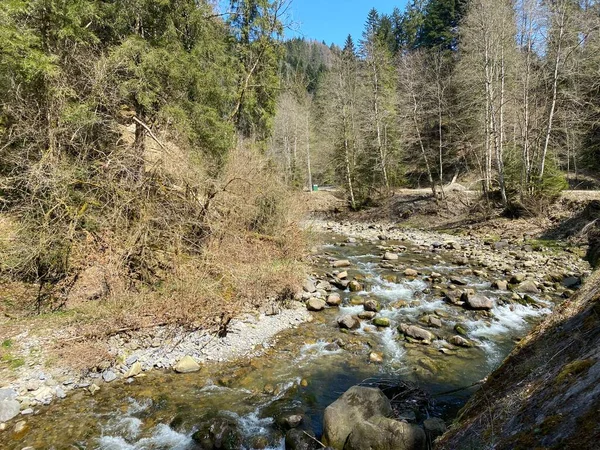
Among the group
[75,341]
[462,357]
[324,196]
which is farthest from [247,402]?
[324,196]

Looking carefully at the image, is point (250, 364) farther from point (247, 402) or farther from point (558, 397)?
point (558, 397)

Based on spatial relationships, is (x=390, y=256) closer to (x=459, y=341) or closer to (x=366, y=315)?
(x=366, y=315)

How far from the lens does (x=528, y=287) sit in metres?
10.4

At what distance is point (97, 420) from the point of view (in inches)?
217

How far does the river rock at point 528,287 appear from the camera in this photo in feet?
33.6

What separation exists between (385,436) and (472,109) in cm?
2048

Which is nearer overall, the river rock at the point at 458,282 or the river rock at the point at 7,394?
the river rock at the point at 7,394

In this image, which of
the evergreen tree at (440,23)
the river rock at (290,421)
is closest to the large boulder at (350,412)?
the river rock at (290,421)

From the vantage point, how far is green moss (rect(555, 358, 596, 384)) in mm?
2549

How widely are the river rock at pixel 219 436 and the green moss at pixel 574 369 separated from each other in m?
4.06

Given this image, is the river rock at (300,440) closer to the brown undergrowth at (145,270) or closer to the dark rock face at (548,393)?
the dark rock face at (548,393)

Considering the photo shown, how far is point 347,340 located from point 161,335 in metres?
4.01

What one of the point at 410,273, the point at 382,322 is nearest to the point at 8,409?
the point at 382,322

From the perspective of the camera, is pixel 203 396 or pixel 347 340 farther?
pixel 347 340
